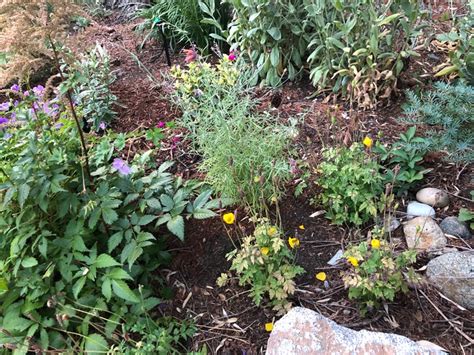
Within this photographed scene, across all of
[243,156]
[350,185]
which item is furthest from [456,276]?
[243,156]

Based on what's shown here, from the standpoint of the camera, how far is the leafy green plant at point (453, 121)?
266cm

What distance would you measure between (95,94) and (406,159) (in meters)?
2.28

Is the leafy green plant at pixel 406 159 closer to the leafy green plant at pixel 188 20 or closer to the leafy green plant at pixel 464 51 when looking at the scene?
the leafy green plant at pixel 464 51

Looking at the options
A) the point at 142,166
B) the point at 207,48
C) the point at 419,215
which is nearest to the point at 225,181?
the point at 142,166

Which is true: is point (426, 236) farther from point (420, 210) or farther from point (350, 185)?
point (350, 185)

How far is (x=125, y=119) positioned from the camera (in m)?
3.68

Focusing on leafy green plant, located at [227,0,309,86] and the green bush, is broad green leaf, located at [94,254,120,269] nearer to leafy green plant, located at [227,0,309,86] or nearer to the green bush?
the green bush

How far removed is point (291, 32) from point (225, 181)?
5.49 feet

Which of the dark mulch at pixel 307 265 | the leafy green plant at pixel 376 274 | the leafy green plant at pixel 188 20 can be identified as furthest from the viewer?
the leafy green plant at pixel 188 20

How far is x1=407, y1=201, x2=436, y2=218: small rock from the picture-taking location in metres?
2.63

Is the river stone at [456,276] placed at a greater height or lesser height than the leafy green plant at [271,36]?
lesser

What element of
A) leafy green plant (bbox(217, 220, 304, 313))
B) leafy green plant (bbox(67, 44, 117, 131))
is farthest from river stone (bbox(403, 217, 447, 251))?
leafy green plant (bbox(67, 44, 117, 131))

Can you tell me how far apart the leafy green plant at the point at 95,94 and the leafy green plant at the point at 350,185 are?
1.68 metres

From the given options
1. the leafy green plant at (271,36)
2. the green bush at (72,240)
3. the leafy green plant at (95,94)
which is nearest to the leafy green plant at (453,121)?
the leafy green plant at (271,36)
